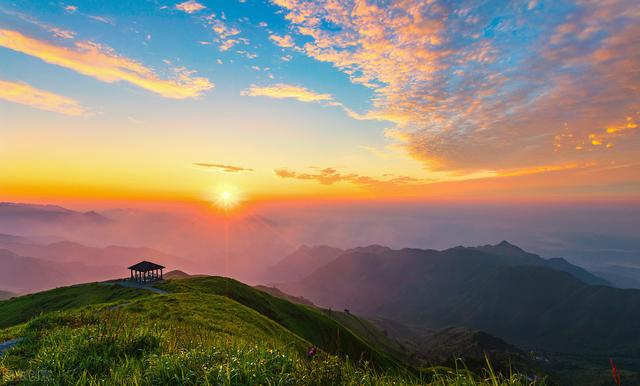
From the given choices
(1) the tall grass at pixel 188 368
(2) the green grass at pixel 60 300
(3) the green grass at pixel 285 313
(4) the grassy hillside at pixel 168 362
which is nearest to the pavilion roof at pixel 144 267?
(2) the green grass at pixel 60 300

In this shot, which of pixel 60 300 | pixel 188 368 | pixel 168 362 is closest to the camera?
pixel 188 368

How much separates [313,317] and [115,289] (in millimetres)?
35907

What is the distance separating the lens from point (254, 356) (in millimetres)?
7988

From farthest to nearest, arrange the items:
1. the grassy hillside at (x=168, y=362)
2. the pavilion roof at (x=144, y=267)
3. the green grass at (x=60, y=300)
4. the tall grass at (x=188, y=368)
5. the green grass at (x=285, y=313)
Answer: the pavilion roof at (x=144, y=267), the green grass at (x=285, y=313), the green grass at (x=60, y=300), the grassy hillside at (x=168, y=362), the tall grass at (x=188, y=368)

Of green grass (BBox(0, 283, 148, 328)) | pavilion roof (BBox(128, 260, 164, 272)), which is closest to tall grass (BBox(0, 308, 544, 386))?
green grass (BBox(0, 283, 148, 328))

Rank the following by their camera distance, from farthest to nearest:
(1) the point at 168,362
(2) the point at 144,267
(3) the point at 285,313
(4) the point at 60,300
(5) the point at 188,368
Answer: (2) the point at 144,267, (3) the point at 285,313, (4) the point at 60,300, (1) the point at 168,362, (5) the point at 188,368

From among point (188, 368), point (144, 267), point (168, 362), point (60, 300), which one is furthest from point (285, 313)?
point (188, 368)

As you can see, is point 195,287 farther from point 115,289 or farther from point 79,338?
point 79,338

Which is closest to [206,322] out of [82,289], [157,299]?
[157,299]

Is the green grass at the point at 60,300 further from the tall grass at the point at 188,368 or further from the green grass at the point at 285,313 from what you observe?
the tall grass at the point at 188,368

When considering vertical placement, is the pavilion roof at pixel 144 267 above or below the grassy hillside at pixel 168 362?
below

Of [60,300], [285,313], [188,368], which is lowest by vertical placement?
[285,313]

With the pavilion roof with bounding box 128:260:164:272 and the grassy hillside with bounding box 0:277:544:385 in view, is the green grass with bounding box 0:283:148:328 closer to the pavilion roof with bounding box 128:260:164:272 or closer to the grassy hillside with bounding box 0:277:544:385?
the pavilion roof with bounding box 128:260:164:272

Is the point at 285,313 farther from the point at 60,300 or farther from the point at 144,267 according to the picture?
the point at 60,300
